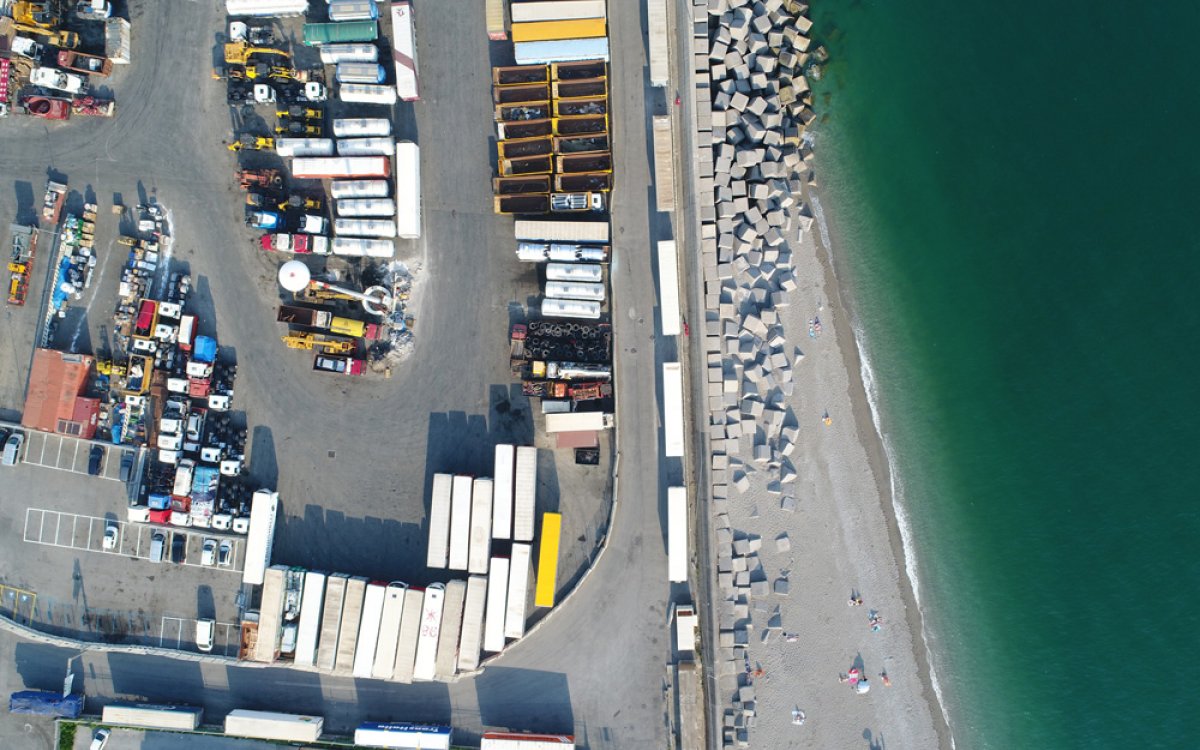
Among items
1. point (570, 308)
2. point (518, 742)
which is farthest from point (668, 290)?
point (518, 742)

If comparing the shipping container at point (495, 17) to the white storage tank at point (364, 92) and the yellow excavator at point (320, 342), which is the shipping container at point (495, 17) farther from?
the yellow excavator at point (320, 342)

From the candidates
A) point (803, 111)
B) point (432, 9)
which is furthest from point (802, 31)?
Result: point (432, 9)

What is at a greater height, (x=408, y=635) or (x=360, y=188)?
(x=360, y=188)

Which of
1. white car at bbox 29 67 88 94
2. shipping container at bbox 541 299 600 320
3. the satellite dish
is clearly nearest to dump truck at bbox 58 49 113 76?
white car at bbox 29 67 88 94

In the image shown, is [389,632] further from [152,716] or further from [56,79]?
[56,79]

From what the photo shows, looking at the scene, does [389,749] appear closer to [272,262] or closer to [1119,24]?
[272,262]

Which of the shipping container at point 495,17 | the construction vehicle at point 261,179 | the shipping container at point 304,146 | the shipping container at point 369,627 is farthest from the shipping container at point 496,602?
the shipping container at point 495,17

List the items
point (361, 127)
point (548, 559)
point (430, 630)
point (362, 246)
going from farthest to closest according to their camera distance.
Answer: point (362, 246), point (361, 127), point (548, 559), point (430, 630)
